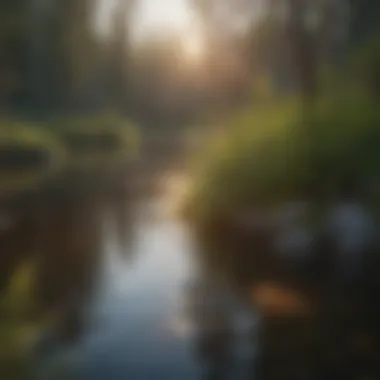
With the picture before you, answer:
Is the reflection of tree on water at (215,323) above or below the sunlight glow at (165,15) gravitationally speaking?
below

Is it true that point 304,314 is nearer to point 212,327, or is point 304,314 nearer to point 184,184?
point 212,327

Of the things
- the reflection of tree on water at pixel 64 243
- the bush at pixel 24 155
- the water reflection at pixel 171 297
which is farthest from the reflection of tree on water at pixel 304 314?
the bush at pixel 24 155

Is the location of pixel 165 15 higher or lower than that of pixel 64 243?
higher

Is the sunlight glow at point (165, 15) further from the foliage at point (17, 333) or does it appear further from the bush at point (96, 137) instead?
the foliage at point (17, 333)

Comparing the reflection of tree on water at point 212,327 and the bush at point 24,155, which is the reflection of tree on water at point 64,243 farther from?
the reflection of tree on water at point 212,327

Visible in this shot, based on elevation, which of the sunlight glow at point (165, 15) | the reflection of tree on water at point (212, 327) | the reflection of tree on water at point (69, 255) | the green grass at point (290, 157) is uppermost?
the sunlight glow at point (165, 15)

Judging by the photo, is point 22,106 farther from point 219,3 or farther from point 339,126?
point 339,126

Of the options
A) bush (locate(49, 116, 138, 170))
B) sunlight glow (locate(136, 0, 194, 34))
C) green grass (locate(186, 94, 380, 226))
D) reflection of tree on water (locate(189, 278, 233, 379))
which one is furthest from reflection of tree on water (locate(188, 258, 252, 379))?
sunlight glow (locate(136, 0, 194, 34))

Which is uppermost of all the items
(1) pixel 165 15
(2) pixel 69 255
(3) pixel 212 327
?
(1) pixel 165 15

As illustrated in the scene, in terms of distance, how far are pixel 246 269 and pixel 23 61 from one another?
0.45m

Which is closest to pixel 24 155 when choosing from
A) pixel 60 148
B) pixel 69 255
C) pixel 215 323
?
pixel 60 148

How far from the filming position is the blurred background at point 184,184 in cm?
85

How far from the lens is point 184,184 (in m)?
0.86

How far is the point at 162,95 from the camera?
2.81 feet
